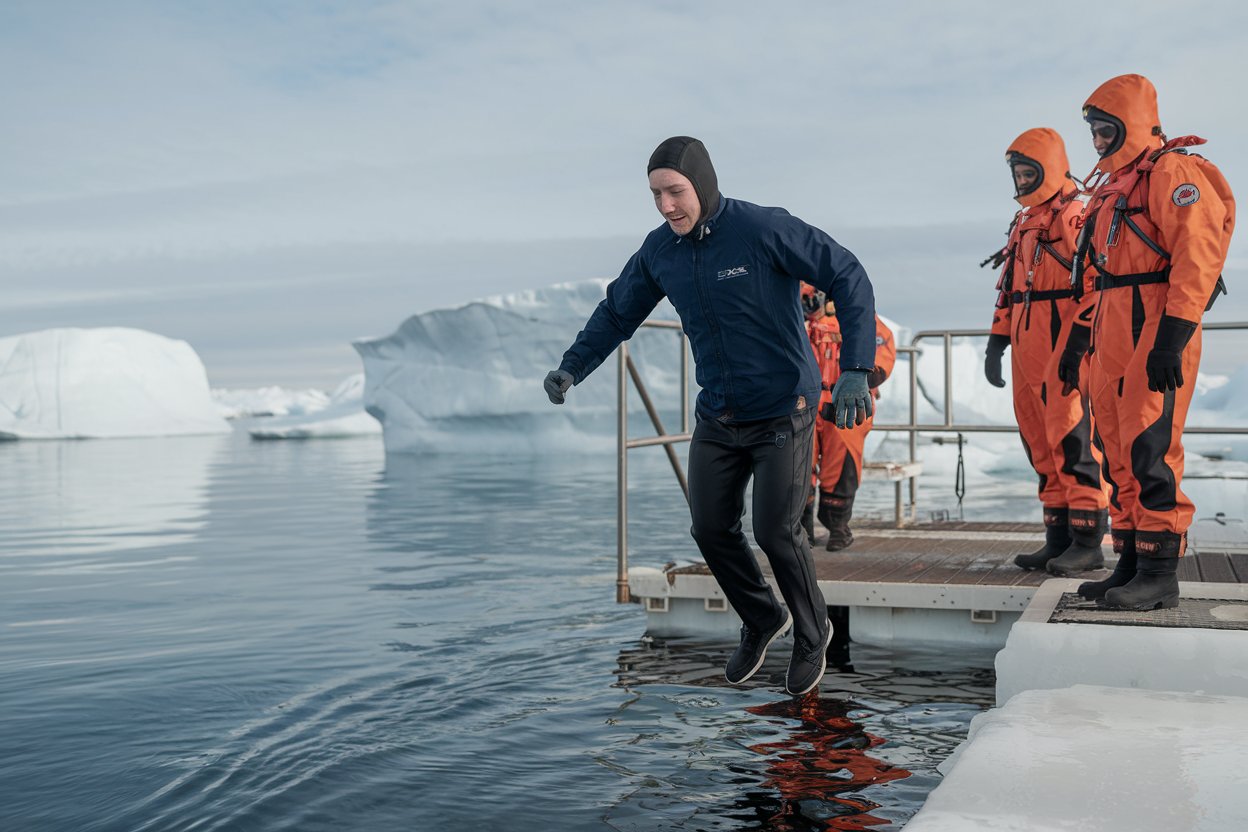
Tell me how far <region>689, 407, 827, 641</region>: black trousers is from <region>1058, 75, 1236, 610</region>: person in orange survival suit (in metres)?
1.02

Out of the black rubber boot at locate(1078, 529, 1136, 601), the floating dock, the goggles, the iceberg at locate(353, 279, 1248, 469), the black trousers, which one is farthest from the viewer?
the iceberg at locate(353, 279, 1248, 469)

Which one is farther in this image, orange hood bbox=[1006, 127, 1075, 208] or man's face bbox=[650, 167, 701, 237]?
orange hood bbox=[1006, 127, 1075, 208]

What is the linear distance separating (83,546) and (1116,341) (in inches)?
466

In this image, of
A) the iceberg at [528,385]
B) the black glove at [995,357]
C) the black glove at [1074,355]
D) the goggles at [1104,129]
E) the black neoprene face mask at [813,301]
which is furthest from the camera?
the iceberg at [528,385]

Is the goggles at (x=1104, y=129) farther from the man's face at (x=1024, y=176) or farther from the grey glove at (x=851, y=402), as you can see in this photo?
the grey glove at (x=851, y=402)

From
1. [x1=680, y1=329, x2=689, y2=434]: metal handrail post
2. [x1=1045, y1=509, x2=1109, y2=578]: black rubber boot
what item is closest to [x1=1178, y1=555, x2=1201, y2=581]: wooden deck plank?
[x1=1045, y1=509, x2=1109, y2=578]: black rubber boot

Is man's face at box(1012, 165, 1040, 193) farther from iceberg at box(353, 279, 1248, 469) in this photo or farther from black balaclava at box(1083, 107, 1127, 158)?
iceberg at box(353, 279, 1248, 469)

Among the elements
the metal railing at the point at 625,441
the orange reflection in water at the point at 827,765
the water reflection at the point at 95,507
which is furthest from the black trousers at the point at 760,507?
Result: the water reflection at the point at 95,507

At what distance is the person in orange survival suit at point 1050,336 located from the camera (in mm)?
5402

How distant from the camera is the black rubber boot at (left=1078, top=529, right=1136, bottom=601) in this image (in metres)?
4.34

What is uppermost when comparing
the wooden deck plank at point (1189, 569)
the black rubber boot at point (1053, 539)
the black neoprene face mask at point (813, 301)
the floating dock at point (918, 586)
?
the black neoprene face mask at point (813, 301)

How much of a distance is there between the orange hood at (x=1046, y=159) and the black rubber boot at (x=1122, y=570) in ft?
5.78

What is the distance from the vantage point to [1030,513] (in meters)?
16.6

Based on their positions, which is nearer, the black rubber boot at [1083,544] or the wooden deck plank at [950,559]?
the black rubber boot at [1083,544]
